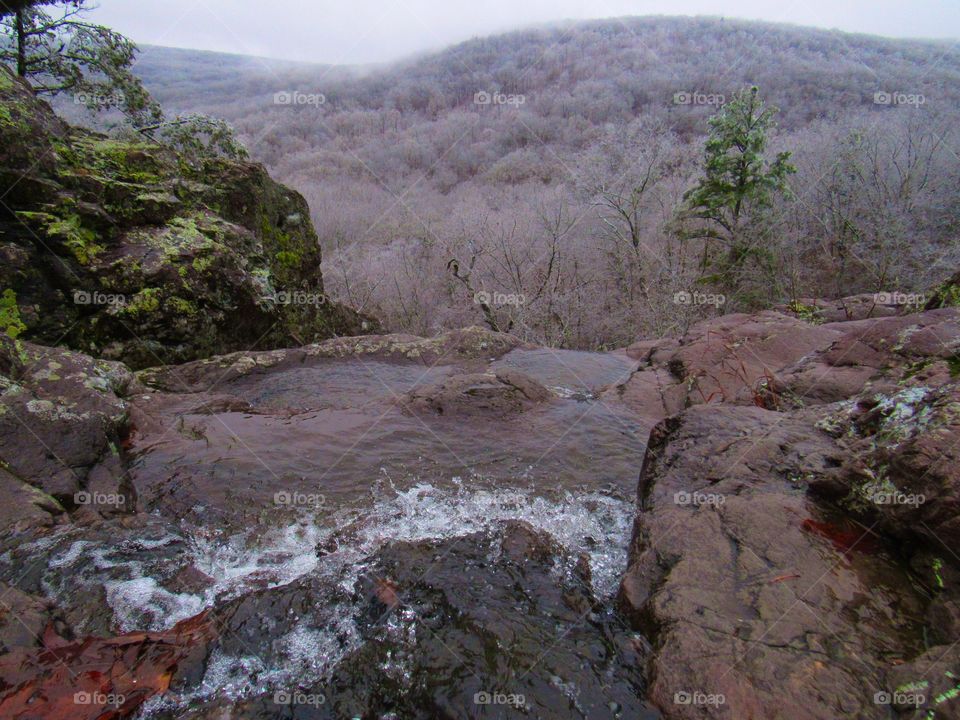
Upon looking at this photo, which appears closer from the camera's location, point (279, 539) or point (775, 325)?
point (279, 539)

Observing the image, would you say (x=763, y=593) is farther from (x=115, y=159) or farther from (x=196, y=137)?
(x=196, y=137)

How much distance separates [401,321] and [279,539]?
22474 mm

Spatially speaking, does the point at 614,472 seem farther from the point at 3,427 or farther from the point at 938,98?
the point at 938,98

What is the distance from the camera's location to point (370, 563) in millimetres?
3174

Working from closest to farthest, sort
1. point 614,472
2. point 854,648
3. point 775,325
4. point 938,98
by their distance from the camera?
point 854,648 < point 614,472 < point 775,325 < point 938,98

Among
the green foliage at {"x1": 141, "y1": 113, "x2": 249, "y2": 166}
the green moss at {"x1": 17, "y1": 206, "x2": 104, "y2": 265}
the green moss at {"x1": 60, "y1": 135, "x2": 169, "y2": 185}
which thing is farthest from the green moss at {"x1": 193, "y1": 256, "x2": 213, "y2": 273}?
the green foliage at {"x1": 141, "y1": 113, "x2": 249, "y2": 166}

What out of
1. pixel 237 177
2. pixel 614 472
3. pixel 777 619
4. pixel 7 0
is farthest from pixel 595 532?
pixel 7 0

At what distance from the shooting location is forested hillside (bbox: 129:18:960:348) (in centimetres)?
1966

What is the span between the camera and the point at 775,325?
7.09 metres

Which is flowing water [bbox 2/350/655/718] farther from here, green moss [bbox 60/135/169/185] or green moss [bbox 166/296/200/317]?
green moss [bbox 60/135/169/185]

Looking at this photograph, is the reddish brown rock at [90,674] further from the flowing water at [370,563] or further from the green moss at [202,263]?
the green moss at [202,263]

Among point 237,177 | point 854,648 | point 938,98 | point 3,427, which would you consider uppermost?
point 938,98

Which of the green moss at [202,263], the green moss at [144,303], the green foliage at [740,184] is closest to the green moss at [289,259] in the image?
the green moss at [202,263]

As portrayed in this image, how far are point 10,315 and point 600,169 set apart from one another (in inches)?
904
